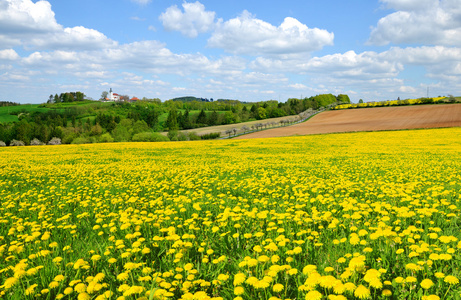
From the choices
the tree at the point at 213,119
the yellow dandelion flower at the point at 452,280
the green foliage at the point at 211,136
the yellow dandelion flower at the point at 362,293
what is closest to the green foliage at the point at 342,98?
the tree at the point at 213,119

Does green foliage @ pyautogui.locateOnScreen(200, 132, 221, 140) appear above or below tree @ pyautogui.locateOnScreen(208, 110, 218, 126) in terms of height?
below

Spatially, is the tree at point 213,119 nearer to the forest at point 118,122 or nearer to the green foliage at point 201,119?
the forest at point 118,122

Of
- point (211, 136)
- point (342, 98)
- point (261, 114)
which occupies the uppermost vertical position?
point (342, 98)

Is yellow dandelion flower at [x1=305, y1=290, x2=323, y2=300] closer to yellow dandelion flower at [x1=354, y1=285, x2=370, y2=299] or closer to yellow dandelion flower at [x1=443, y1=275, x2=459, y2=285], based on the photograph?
yellow dandelion flower at [x1=354, y1=285, x2=370, y2=299]

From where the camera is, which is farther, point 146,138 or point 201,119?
point 201,119

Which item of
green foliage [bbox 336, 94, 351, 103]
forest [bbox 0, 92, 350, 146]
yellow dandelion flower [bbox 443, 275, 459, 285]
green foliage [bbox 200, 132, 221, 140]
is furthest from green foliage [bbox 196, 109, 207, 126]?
yellow dandelion flower [bbox 443, 275, 459, 285]

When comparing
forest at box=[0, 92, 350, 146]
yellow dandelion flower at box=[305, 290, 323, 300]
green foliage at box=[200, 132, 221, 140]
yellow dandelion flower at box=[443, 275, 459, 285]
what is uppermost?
forest at box=[0, 92, 350, 146]

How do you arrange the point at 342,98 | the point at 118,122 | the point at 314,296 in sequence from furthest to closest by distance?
the point at 342,98, the point at 118,122, the point at 314,296

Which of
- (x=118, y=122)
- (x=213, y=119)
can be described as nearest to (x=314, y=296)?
(x=213, y=119)

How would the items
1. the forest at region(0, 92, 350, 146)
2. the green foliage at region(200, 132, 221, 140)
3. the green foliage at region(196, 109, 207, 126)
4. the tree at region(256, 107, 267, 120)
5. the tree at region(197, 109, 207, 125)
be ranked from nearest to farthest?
the forest at region(0, 92, 350, 146) → the green foliage at region(200, 132, 221, 140) → the green foliage at region(196, 109, 207, 126) → the tree at region(197, 109, 207, 125) → the tree at region(256, 107, 267, 120)

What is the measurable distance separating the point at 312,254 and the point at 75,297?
300cm

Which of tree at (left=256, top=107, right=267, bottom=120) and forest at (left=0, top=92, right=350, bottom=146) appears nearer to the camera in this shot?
forest at (left=0, top=92, right=350, bottom=146)

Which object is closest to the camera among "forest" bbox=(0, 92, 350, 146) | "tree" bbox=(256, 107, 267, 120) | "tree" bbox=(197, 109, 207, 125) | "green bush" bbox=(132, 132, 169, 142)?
"green bush" bbox=(132, 132, 169, 142)

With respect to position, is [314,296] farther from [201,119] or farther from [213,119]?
[201,119]
